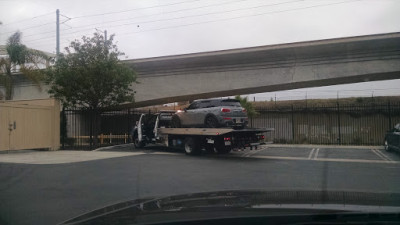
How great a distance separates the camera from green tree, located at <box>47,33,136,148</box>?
19.4 metres

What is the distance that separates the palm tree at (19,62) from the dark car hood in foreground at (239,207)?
71.4 ft

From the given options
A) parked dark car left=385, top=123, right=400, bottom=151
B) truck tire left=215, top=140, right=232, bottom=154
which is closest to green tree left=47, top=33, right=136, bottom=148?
truck tire left=215, top=140, right=232, bottom=154

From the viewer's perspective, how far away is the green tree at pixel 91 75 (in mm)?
19359

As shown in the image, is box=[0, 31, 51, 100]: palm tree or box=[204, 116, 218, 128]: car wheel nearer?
box=[204, 116, 218, 128]: car wheel

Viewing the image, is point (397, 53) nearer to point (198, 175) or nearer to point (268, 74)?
point (268, 74)

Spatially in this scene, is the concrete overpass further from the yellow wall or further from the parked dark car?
the yellow wall

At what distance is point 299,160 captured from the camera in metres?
14.1

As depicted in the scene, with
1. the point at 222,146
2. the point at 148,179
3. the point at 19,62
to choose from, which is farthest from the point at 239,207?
the point at 19,62

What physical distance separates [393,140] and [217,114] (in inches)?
310

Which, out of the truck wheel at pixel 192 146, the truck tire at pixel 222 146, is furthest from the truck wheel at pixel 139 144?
the truck tire at pixel 222 146

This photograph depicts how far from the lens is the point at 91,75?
19.3 metres

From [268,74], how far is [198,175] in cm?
1218

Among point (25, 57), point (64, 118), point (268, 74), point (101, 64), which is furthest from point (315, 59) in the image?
point (25, 57)

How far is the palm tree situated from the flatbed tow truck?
8396 mm
